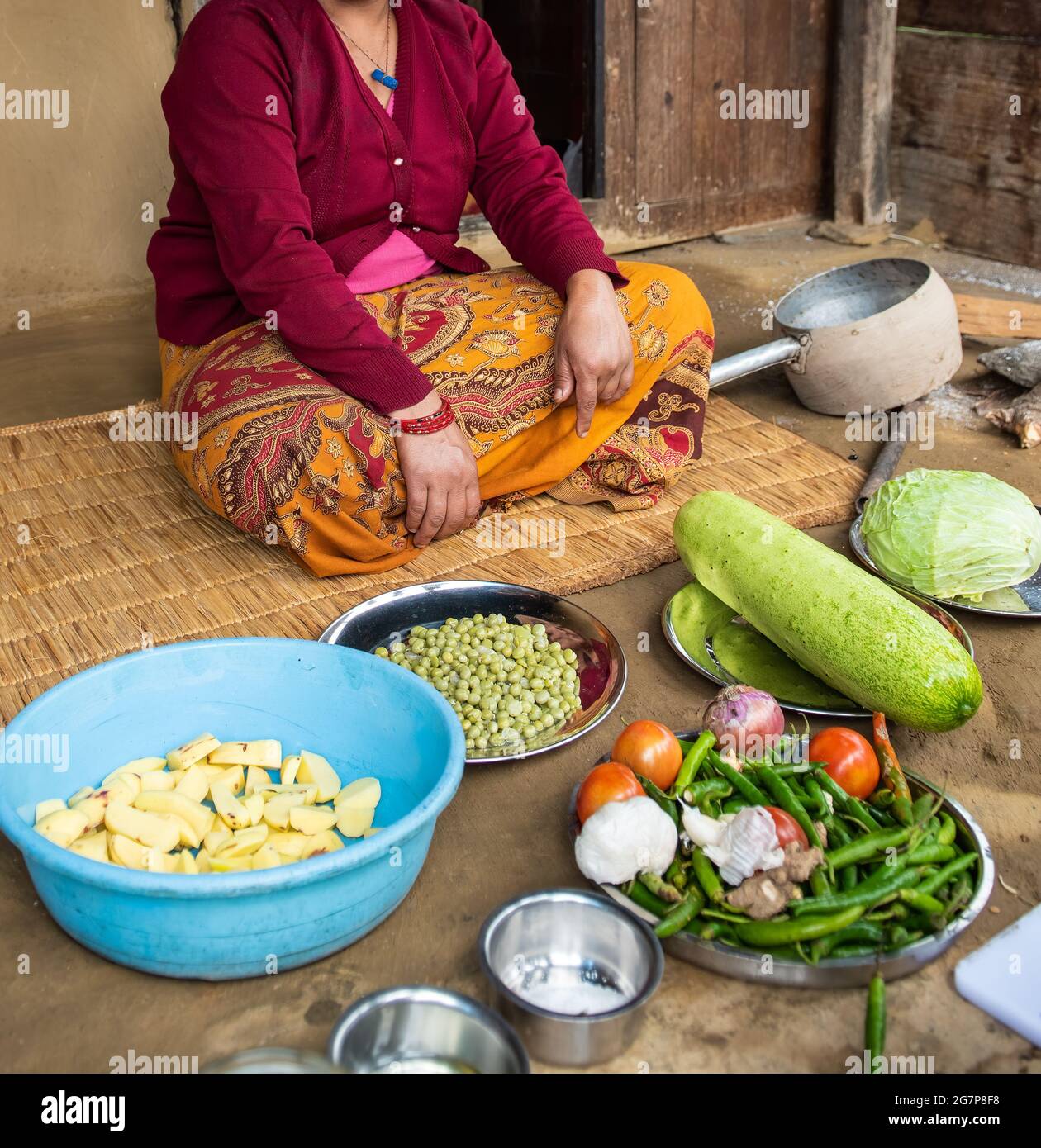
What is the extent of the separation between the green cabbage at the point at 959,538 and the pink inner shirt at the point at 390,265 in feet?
4.28

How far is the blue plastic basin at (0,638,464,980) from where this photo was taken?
Answer: 1.58m

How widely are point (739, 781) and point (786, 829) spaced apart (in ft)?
0.48

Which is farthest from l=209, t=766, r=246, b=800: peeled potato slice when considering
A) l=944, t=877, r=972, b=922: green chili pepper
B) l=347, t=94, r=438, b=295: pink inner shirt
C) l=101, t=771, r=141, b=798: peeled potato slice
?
l=347, t=94, r=438, b=295: pink inner shirt

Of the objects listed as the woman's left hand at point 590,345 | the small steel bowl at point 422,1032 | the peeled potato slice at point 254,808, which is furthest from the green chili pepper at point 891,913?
the woman's left hand at point 590,345

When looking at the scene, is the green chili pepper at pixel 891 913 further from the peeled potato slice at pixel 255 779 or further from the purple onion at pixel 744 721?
the peeled potato slice at pixel 255 779

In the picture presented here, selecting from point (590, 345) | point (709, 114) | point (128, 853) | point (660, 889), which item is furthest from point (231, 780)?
point (709, 114)

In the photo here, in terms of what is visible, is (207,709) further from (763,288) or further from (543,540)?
(763,288)

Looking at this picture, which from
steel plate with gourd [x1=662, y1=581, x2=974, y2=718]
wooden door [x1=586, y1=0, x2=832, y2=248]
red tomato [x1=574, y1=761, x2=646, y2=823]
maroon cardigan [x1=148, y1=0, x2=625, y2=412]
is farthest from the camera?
wooden door [x1=586, y1=0, x2=832, y2=248]

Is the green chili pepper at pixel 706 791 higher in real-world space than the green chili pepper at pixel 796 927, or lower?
higher

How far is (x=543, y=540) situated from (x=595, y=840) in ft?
4.19

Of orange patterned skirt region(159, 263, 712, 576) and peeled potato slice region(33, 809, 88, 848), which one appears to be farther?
orange patterned skirt region(159, 263, 712, 576)

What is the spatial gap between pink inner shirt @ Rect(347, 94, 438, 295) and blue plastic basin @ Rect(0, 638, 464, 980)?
115 centimetres

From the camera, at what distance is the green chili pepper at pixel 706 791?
1.83 m

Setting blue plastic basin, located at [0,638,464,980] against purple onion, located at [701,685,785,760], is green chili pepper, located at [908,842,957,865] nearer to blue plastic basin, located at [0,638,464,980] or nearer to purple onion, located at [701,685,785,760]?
purple onion, located at [701,685,785,760]
